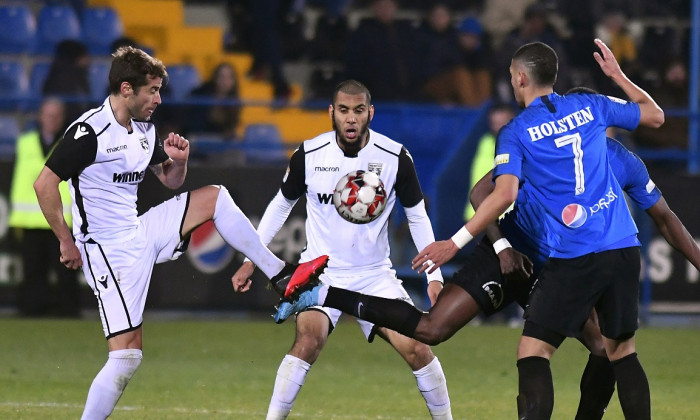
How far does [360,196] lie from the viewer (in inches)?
273

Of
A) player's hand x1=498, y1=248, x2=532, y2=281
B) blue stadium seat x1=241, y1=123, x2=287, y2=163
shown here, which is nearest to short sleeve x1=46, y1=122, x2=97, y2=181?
player's hand x1=498, y1=248, x2=532, y2=281

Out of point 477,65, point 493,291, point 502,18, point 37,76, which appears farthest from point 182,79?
point 493,291

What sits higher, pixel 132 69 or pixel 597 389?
pixel 132 69

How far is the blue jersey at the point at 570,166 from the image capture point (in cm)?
607

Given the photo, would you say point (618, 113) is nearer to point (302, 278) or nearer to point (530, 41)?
point (302, 278)

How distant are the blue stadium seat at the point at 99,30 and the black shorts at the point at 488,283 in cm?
1116

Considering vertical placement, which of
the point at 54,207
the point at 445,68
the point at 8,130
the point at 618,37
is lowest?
the point at 8,130

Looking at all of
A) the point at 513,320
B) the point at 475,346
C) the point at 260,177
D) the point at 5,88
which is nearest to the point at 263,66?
the point at 5,88

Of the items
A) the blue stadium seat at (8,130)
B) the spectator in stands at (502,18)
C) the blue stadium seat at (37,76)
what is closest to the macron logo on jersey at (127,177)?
the blue stadium seat at (8,130)

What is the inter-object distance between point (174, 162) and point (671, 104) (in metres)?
10.5

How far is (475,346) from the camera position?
1145 cm

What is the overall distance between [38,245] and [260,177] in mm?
2314

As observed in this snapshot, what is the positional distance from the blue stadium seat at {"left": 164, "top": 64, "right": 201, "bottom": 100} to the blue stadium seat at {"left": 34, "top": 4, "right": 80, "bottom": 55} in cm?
140

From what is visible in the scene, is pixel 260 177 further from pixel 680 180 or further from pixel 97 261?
pixel 97 261
